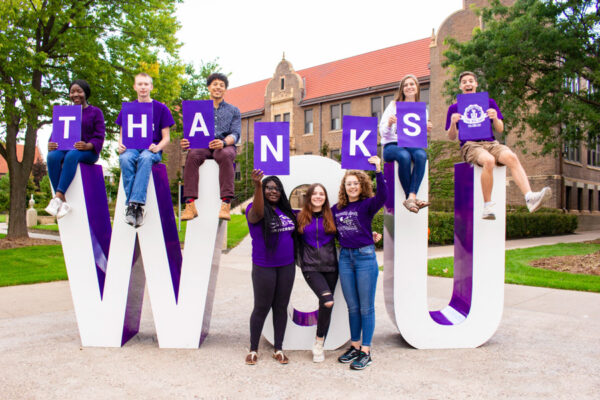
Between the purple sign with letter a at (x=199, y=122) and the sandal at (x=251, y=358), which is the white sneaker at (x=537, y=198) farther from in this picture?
the purple sign with letter a at (x=199, y=122)

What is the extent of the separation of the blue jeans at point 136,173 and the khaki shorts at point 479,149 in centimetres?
343

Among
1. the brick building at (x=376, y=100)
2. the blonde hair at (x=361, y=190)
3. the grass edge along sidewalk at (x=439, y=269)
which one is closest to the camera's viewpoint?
the blonde hair at (x=361, y=190)

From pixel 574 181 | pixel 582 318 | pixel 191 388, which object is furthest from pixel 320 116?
pixel 191 388

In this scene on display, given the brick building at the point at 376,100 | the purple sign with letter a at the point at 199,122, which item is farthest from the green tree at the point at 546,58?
the purple sign with letter a at the point at 199,122

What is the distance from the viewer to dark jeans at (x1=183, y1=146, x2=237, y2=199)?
15.5 ft

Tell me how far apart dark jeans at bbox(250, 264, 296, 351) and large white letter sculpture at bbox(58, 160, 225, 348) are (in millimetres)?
807

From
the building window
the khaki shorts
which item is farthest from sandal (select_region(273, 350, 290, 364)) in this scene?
the building window

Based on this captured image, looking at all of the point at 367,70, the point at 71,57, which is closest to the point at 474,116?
the point at 71,57

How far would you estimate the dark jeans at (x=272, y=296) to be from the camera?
4.27 meters

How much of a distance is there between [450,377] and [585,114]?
12748 mm

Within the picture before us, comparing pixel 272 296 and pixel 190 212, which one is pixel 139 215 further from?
pixel 272 296

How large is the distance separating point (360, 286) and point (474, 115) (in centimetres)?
228

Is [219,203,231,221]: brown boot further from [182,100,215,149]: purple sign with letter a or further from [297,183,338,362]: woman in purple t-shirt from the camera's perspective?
[297,183,338,362]: woman in purple t-shirt

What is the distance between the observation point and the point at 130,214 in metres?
4.65
